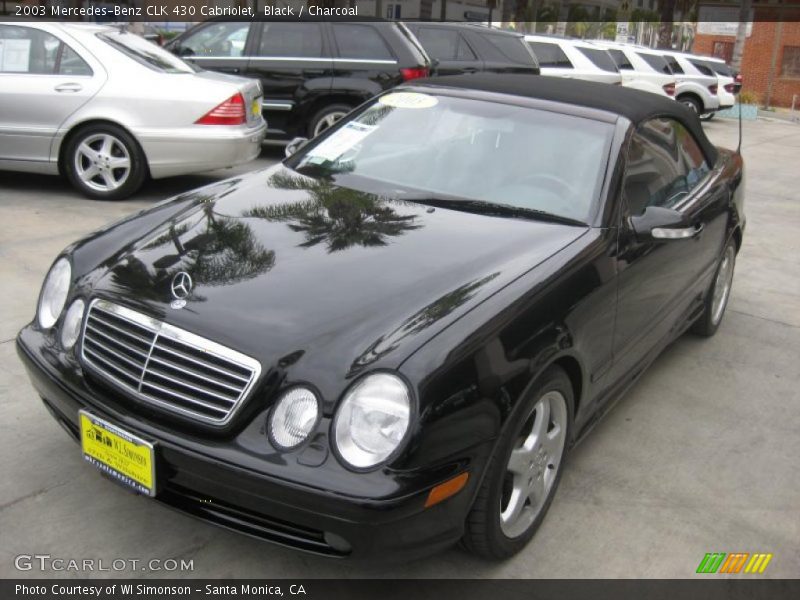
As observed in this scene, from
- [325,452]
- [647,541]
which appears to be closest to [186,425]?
[325,452]

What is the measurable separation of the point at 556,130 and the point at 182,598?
2374 millimetres

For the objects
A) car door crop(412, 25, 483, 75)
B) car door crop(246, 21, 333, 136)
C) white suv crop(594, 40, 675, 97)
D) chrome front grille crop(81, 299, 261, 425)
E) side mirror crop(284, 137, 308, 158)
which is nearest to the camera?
chrome front grille crop(81, 299, 261, 425)

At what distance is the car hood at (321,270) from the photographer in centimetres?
256

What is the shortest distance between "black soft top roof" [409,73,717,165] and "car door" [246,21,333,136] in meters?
5.41

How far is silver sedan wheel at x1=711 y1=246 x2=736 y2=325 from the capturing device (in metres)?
5.05

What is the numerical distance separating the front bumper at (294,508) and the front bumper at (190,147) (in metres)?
4.79

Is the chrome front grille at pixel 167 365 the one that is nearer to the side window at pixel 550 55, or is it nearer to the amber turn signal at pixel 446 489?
the amber turn signal at pixel 446 489

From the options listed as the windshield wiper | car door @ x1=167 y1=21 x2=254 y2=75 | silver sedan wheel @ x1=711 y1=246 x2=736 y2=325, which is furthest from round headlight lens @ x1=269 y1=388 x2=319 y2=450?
car door @ x1=167 y1=21 x2=254 y2=75

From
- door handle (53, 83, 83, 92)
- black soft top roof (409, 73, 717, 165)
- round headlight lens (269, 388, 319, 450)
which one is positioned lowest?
round headlight lens (269, 388, 319, 450)

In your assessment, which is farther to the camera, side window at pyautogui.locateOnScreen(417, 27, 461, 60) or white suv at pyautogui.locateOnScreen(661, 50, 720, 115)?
white suv at pyautogui.locateOnScreen(661, 50, 720, 115)

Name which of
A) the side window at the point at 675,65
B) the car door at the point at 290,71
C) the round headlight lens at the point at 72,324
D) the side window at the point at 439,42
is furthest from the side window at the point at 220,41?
the side window at the point at 675,65

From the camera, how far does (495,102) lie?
400 cm

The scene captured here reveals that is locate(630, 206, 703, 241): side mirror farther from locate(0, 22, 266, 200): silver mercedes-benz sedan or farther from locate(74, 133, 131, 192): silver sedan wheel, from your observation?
locate(74, 133, 131, 192): silver sedan wheel

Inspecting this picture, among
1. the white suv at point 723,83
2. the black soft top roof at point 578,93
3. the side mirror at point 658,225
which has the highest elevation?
the black soft top roof at point 578,93
